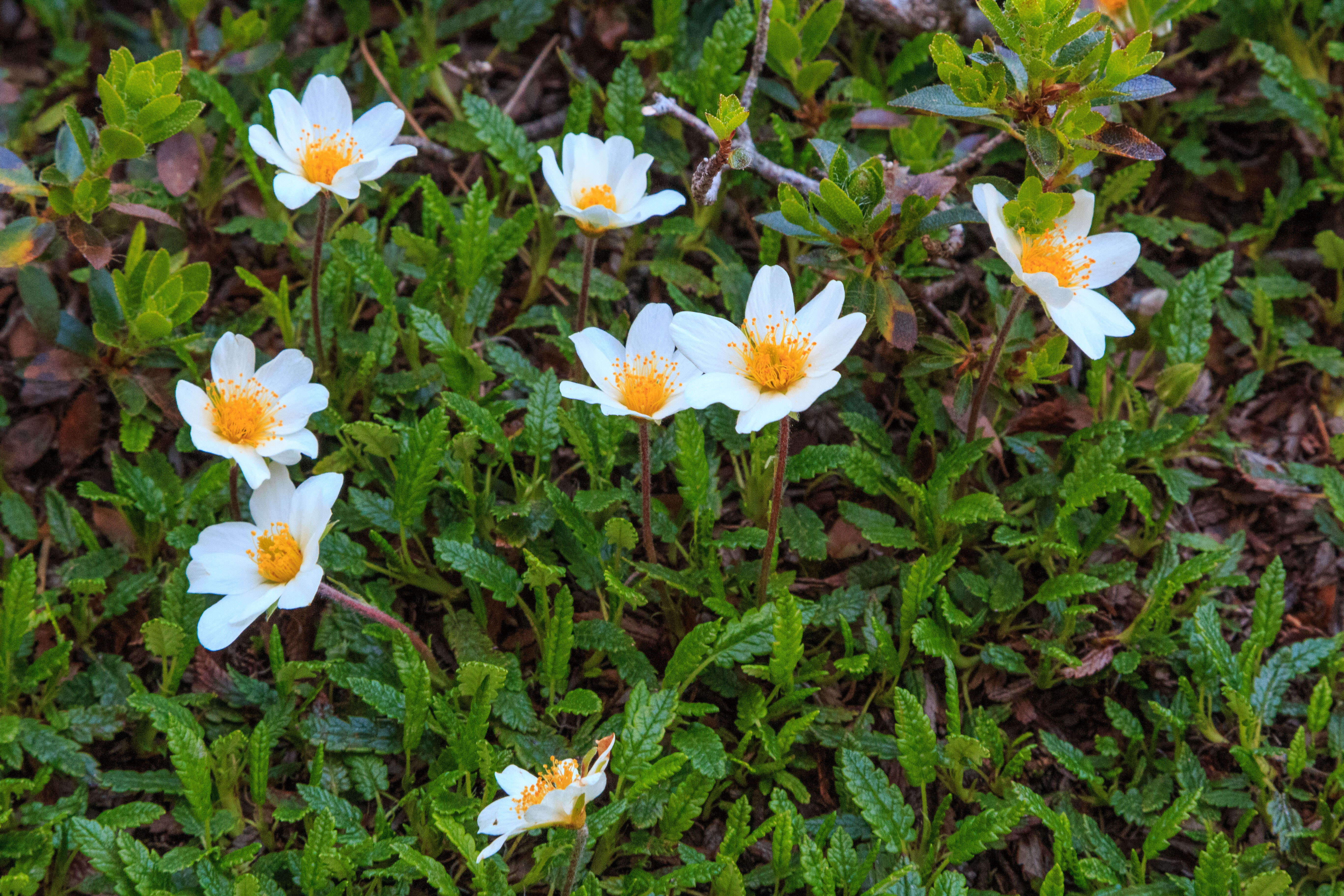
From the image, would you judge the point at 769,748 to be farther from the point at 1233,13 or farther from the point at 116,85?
the point at 1233,13

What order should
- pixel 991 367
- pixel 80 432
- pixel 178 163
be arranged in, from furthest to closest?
pixel 178 163 → pixel 80 432 → pixel 991 367

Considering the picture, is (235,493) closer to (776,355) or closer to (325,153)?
(325,153)

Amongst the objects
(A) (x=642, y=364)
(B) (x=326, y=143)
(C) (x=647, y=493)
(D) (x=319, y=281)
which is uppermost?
(B) (x=326, y=143)

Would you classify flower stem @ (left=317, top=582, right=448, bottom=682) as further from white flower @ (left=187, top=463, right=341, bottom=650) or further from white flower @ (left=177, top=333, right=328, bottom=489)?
white flower @ (left=177, top=333, right=328, bottom=489)

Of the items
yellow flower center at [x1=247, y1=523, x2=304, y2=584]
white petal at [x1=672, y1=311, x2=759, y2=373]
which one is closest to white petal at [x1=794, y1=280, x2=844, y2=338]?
white petal at [x1=672, y1=311, x2=759, y2=373]

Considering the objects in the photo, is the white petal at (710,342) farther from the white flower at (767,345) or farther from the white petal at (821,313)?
the white petal at (821,313)

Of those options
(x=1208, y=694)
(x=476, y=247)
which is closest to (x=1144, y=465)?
(x=1208, y=694)

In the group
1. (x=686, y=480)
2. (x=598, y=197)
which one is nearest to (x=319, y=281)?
(x=598, y=197)
